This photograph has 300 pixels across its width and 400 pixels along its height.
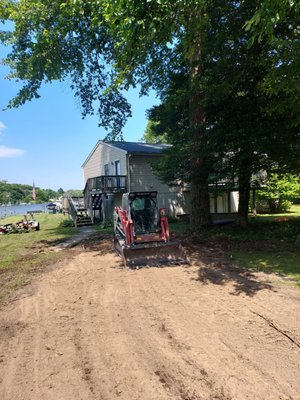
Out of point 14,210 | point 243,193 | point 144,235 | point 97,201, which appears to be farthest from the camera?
point 14,210

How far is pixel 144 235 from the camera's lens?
10.2 metres

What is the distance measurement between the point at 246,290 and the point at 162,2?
5.90 m

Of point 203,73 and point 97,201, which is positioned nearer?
point 203,73

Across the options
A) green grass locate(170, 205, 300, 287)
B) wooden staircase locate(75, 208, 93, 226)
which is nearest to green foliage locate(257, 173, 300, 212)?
green grass locate(170, 205, 300, 287)

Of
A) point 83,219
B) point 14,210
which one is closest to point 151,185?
point 83,219

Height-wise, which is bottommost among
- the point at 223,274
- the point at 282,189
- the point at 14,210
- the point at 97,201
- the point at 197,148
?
the point at 223,274

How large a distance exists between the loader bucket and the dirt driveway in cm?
124

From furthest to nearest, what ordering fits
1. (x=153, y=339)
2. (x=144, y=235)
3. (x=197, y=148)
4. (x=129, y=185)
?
1. (x=129, y=185)
2. (x=197, y=148)
3. (x=144, y=235)
4. (x=153, y=339)

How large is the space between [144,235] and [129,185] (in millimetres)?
13372

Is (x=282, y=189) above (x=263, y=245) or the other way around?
above

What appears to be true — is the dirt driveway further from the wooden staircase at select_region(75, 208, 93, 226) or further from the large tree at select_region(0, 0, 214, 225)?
the wooden staircase at select_region(75, 208, 93, 226)

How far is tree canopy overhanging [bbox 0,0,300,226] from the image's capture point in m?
9.04

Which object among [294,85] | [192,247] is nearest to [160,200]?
[192,247]

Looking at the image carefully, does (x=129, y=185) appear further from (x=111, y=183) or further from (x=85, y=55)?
(x=85, y=55)
